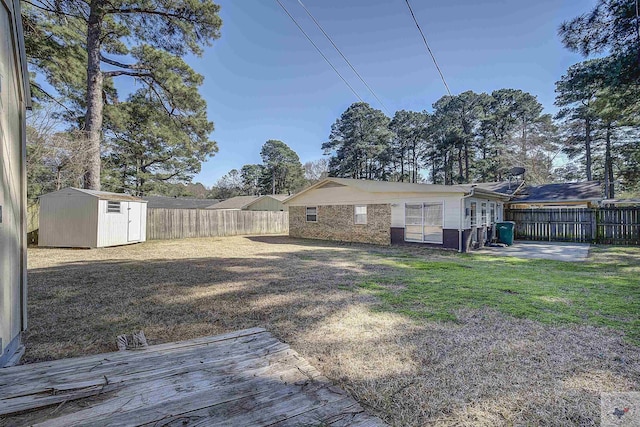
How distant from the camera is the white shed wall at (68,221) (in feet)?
33.9

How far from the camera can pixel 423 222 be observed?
1141cm

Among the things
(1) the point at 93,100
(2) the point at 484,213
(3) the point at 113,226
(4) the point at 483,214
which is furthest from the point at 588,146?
(1) the point at 93,100

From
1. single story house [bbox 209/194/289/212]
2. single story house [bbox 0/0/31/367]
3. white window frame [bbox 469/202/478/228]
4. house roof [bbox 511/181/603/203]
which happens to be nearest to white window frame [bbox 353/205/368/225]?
white window frame [bbox 469/202/478/228]

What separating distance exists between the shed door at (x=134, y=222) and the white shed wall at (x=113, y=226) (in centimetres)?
9

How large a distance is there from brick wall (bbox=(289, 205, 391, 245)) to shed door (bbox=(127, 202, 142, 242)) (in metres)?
7.27

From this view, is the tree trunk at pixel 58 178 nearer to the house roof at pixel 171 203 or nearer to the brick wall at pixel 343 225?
the house roof at pixel 171 203

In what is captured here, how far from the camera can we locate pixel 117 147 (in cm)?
1950

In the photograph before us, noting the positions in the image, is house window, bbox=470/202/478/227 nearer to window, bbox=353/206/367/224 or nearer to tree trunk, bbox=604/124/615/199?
window, bbox=353/206/367/224


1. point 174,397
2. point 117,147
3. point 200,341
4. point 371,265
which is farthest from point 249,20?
point 117,147

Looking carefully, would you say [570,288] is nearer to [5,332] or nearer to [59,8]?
[5,332]

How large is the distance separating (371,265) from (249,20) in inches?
358

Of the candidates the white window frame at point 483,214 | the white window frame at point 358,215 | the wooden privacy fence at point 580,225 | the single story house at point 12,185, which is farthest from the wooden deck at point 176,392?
the wooden privacy fence at point 580,225

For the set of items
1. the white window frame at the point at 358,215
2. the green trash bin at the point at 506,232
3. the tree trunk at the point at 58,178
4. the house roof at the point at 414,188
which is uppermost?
the tree trunk at the point at 58,178

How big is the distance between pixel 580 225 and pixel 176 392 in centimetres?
1665
